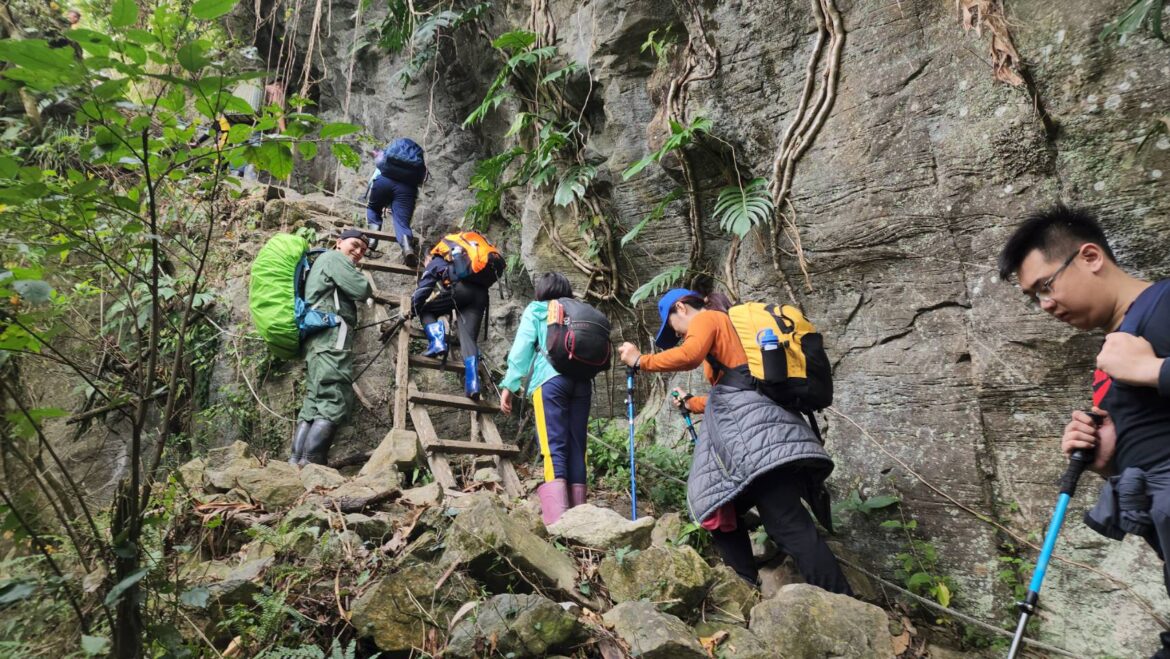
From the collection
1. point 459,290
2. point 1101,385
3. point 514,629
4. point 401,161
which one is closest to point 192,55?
point 514,629

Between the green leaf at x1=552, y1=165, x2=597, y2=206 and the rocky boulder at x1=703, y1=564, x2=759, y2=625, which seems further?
the green leaf at x1=552, y1=165, x2=597, y2=206

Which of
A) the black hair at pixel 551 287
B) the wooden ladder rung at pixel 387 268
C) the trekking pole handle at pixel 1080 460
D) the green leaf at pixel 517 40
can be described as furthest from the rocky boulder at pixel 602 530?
the green leaf at pixel 517 40

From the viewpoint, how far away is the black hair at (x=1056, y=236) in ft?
8.17

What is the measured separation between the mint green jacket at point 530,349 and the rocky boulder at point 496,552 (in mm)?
2198

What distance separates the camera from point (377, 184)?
8422 mm

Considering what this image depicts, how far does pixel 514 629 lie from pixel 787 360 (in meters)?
2.31

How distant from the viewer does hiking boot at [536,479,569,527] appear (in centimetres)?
489

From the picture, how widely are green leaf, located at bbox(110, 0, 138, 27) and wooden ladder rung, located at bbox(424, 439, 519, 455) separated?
4.39 meters

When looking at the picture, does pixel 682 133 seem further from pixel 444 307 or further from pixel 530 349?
pixel 444 307

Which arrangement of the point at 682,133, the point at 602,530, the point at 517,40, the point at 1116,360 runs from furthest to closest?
1. the point at 517,40
2. the point at 682,133
3. the point at 602,530
4. the point at 1116,360

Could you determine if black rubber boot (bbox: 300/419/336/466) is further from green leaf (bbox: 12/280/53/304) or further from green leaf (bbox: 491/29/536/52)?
green leaf (bbox: 491/29/536/52)

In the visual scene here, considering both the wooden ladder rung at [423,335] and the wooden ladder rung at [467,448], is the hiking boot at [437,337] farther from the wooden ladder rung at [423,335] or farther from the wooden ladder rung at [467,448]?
the wooden ladder rung at [467,448]

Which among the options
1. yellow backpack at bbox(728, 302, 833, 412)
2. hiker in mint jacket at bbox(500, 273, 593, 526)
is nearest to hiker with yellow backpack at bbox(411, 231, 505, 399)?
hiker in mint jacket at bbox(500, 273, 593, 526)

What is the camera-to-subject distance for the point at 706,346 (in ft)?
13.7
